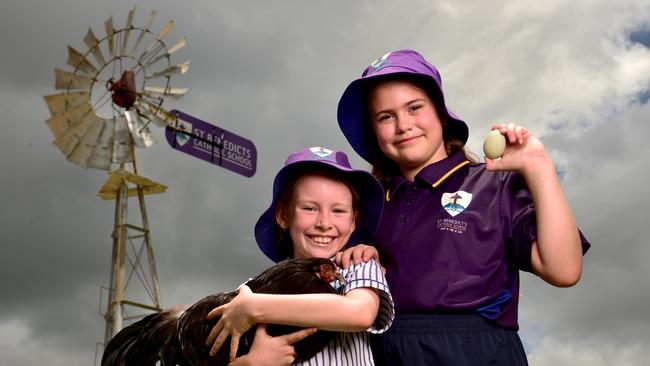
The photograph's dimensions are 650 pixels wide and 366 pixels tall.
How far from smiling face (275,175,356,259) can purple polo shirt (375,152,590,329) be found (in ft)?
0.62

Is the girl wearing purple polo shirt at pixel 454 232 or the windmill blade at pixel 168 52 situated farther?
the windmill blade at pixel 168 52

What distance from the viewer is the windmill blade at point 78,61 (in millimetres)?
15148

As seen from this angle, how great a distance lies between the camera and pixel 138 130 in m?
15.7

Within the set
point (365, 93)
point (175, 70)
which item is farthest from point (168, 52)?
point (365, 93)

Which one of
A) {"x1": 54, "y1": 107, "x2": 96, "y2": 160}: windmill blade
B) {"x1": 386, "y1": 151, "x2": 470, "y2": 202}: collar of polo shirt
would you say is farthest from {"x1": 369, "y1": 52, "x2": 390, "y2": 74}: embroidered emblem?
{"x1": 54, "y1": 107, "x2": 96, "y2": 160}: windmill blade

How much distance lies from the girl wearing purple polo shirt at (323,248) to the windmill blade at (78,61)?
13.1m

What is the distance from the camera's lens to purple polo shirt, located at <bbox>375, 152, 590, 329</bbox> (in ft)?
8.88

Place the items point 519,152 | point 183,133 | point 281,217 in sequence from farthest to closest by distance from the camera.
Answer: point 183,133, point 281,217, point 519,152

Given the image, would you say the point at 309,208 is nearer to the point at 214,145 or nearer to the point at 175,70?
the point at 214,145

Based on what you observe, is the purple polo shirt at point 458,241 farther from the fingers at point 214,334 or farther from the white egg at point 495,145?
the fingers at point 214,334

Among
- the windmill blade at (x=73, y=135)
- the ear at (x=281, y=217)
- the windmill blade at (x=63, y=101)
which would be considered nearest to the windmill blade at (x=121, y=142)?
the windmill blade at (x=73, y=135)

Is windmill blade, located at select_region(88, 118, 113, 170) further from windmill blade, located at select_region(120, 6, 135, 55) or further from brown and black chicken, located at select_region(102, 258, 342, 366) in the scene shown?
brown and black chicken, located at select_region(102, 258, 342, 366)

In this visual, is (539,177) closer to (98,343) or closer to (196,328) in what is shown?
(196,328)

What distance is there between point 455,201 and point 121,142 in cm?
1356
